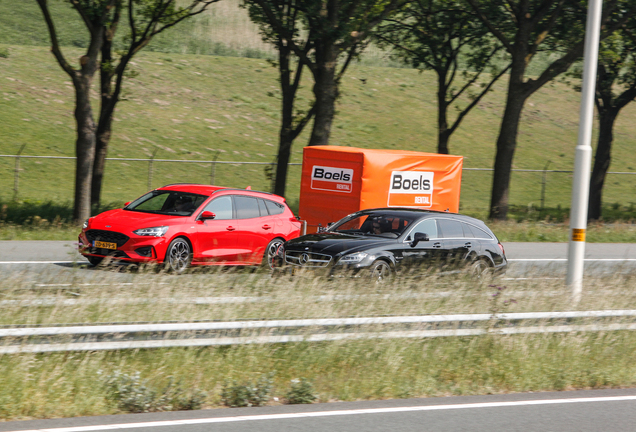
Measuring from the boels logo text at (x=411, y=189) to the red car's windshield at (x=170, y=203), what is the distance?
17.7ft

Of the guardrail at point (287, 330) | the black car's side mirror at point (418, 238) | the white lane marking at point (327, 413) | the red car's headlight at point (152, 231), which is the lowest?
the white lane marking at point (327, 413)

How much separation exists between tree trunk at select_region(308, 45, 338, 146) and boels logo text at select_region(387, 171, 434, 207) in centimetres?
358

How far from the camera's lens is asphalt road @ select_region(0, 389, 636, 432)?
229 inches

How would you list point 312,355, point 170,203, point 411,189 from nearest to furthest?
point 312,355 → point 170,203 → point 411,189

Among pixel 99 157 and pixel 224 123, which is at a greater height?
pixel 224 123

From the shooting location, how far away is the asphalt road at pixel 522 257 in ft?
45.7

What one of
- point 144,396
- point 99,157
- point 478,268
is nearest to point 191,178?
point 99,157

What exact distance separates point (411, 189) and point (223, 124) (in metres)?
30.5

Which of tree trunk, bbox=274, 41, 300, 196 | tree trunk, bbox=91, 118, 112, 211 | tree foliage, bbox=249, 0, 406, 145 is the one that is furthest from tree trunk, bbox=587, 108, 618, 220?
tree trunk, bbox=91, 118, 112, 211

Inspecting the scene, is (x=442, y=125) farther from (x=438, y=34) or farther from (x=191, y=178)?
(x=191, y=178)

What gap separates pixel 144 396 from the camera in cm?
630

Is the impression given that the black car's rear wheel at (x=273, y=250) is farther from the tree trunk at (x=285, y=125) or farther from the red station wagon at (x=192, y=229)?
the tree trunk at (x=285, y=125)

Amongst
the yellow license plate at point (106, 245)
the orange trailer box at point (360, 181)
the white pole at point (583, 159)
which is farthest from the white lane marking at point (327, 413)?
the orange trailer box at point (360, 181)

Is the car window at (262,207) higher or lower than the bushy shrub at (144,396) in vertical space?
higher
